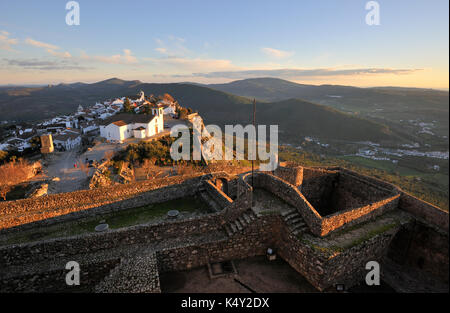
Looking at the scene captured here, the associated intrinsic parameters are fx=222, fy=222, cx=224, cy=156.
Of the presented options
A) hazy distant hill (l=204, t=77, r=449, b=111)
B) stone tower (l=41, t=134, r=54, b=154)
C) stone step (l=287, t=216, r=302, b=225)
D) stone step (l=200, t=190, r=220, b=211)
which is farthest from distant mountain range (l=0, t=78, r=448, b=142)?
stone step (l=287, t=216, r=302, b=225)

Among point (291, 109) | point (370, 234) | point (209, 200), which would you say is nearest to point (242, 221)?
point (209, 200)

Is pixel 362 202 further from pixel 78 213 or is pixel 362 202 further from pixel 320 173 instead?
pixel 78 213

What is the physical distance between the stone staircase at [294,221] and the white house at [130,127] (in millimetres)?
32084

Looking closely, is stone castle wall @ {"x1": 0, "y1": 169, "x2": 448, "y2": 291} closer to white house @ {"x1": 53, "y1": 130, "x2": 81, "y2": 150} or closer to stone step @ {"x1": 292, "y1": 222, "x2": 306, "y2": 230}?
stone step @ {"x1": 292, "y1": 222, "x2": 306, "y2": 230}

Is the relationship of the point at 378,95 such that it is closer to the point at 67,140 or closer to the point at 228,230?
the point at 67,140

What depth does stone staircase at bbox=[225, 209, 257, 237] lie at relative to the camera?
9750 mm

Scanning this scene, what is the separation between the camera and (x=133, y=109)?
4988cm

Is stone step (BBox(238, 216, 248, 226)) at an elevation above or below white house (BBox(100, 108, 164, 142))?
below

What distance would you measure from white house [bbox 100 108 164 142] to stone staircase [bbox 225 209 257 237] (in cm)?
3045

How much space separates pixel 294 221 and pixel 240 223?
235cm

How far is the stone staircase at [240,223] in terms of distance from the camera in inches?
384

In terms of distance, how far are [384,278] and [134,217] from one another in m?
12.0

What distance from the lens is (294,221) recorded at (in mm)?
9531
